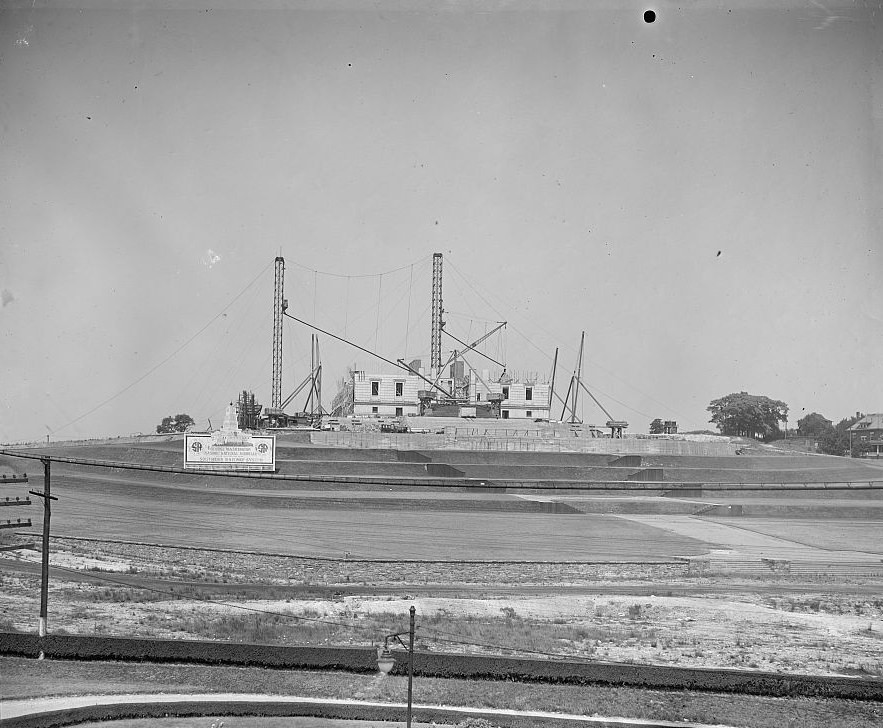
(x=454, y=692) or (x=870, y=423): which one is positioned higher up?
(x=870, y=423)

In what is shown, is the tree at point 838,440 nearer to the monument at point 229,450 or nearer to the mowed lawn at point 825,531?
the mowed lawn at point 825,531

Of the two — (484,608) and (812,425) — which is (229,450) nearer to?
(484,608)

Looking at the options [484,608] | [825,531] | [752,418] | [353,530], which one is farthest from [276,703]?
[752,418]

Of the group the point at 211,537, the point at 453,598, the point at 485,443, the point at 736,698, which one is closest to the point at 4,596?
the point at 211,537

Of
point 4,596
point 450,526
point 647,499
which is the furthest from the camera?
point 647,499

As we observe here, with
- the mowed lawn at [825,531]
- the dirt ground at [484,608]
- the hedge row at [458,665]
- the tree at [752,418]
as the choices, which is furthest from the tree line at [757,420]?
the hedge row at [458,665]

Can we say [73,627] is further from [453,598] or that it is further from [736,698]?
[736,698]
